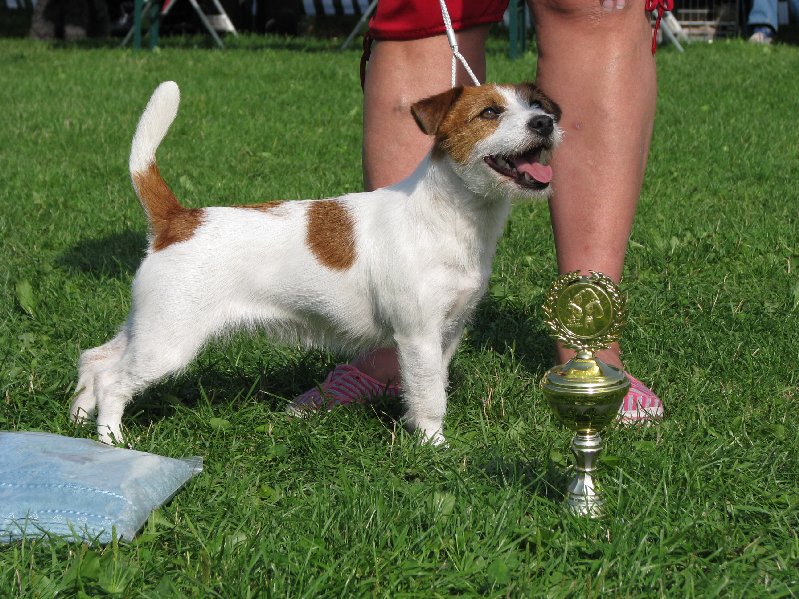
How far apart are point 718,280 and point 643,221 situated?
1094 millimetres

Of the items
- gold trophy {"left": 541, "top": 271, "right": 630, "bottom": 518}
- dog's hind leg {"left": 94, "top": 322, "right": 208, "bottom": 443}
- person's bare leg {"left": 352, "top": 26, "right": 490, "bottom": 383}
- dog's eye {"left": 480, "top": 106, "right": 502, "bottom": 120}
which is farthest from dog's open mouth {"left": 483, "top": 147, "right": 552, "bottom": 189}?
dog's hind leg {"left": 94, "top": 322, "right": 208, "bottom": 443}

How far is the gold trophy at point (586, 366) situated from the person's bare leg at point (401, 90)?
136cm

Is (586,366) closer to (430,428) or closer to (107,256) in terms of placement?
(430,428)

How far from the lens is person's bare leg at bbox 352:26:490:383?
11.9 feet

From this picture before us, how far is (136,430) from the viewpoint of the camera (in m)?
3.38

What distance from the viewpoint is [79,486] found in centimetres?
267

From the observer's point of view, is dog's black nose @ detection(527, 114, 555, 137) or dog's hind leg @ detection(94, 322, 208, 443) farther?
dog's hind leg @ detection(94, 322, 208, 443)

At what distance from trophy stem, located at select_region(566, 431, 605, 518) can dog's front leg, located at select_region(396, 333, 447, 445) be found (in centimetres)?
66

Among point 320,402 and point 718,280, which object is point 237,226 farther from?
point 718,280

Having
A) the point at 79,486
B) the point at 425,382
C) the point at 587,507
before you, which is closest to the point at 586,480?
the point at 587,507

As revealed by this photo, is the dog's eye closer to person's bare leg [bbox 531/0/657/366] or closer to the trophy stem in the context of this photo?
person's bare leg [bbox 531/0/657/366]

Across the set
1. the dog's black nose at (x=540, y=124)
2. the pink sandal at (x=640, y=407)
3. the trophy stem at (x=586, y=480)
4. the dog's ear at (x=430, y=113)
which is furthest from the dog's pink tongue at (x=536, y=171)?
the trophy stem at (x=586, y=480)

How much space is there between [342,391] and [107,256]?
2.09 m

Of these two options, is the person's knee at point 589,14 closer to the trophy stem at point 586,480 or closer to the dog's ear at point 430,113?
the dog's ear at point 430,113
